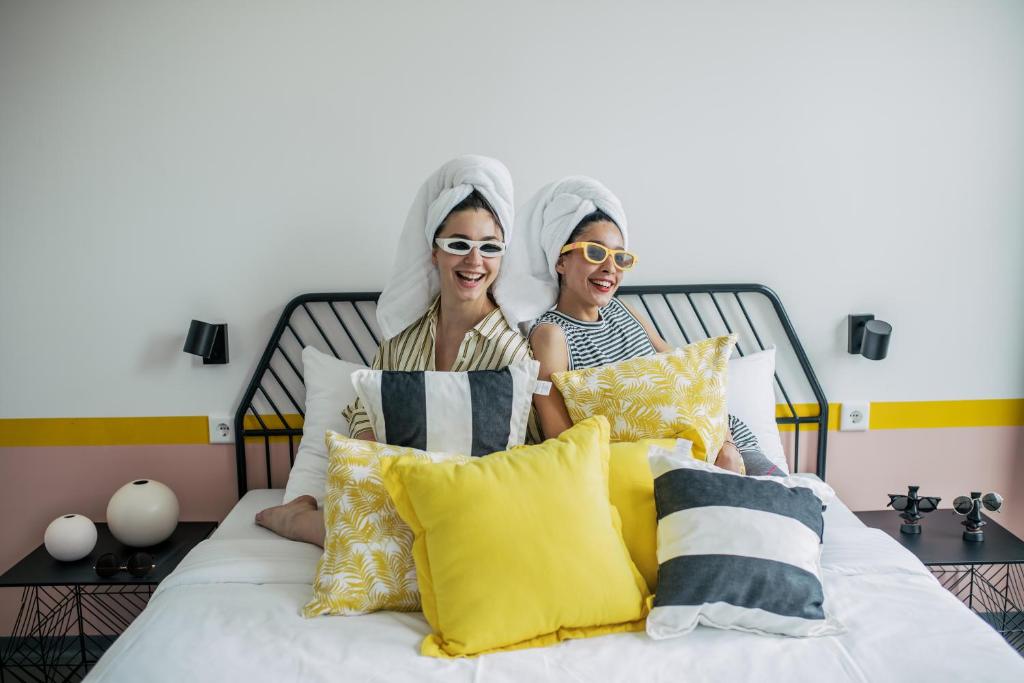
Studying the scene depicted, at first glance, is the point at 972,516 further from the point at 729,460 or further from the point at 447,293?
the point at 447,293

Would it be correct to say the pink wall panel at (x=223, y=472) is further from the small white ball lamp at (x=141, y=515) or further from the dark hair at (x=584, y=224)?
the dark hair at (x=584, y=224)

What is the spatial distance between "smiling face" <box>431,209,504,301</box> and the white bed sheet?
852 millimetres

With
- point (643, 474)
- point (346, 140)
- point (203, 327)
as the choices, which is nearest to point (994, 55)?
point (643, 474)

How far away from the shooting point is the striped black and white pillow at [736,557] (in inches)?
57.2

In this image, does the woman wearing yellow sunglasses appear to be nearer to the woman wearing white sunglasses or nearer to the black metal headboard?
the woman wearing white sunglasses

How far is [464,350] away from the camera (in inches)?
80.2

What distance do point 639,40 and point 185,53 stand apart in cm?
140

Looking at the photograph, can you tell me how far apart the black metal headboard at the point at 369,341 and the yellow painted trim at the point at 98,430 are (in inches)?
7.6

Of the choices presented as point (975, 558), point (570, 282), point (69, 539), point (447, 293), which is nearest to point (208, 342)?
point (69, 539)

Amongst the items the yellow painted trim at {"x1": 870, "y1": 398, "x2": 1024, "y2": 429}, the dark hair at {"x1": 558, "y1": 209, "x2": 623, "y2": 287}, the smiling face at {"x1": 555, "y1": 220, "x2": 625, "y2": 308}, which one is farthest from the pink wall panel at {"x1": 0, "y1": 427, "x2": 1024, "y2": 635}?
the dark hair at {"x1": 558, "y1": 209, "x2": 623, "y2": 287}

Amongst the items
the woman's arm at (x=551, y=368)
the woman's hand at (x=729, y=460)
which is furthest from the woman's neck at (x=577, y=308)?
the woman's hand at (x=729, y=460)

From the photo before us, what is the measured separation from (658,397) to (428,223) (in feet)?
2.54

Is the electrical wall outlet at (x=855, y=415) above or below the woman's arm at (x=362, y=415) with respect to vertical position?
below

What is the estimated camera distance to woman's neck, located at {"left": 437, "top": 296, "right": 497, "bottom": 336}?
206 cm
